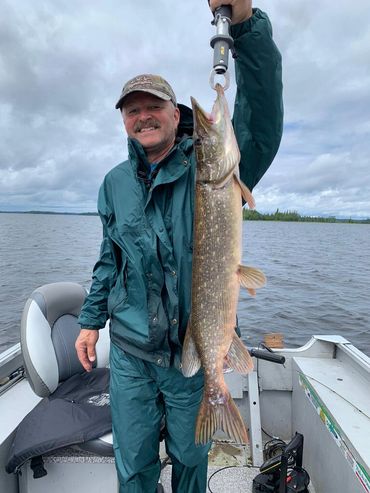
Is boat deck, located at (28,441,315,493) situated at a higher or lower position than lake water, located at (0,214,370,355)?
higher

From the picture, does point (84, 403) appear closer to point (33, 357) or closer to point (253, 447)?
point (33, 357)

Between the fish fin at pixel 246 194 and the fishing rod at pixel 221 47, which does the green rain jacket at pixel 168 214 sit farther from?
the fish fin at pixel 246 194

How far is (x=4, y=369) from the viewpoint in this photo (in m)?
3.87

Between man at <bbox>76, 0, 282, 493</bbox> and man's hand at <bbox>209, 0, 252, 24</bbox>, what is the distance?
28 cm

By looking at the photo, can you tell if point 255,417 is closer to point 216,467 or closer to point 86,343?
point 216,467

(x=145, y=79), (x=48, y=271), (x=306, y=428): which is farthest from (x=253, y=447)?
(x=48, y=271)

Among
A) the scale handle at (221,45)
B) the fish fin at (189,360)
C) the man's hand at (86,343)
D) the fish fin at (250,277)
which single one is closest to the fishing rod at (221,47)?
the scale handle at (221,45)

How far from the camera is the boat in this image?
9.35 ft

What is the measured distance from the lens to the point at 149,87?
241 centimetres

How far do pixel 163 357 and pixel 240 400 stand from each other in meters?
2.45

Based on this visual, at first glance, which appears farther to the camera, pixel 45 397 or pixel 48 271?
pixel 48 271

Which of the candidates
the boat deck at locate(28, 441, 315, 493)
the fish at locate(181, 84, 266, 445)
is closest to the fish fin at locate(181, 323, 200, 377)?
the fish at locate(181, 84, 266, 445)

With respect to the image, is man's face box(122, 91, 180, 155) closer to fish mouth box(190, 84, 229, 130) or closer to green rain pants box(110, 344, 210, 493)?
fish mouth box(190, 84, 229, 130)

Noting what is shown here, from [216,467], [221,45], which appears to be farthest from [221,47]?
[216,467]
